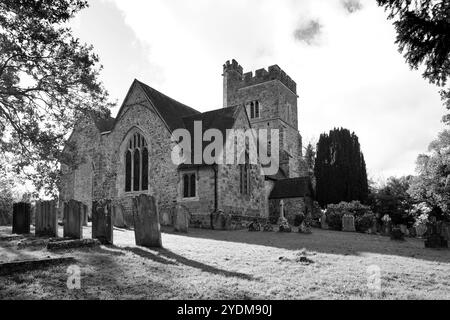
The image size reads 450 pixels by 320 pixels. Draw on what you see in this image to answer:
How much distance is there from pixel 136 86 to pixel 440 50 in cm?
2034

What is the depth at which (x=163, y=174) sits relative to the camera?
854 inches

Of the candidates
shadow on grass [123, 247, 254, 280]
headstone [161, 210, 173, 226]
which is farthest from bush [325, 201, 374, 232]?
shadow on grass [123, 247, 254, 280]

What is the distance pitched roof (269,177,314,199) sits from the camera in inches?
1070

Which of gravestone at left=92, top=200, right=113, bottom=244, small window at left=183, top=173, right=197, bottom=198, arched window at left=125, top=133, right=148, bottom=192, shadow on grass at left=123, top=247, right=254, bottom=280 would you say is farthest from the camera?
arched window at left=125, top=133, right=148, bottom=192

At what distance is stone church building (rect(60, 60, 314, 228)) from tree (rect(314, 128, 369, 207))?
74.5 inches

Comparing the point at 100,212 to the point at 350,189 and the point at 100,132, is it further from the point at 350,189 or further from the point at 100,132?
the point at 350,189

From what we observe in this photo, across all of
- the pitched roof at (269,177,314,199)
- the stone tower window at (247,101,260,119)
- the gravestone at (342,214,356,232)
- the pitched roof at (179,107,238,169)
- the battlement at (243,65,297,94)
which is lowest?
the gravestone at (342,214,356,232)

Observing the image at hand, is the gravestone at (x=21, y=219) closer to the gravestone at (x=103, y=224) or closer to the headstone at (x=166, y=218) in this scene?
the gravestone at (x=103, y=224)

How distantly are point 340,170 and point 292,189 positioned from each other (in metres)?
5.22

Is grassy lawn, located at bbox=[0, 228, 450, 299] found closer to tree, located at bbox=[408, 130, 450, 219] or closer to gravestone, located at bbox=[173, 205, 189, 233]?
gravestone, located at bbox=[173, 205, 189, 233]

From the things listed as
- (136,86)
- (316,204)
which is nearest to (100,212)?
(136,86)

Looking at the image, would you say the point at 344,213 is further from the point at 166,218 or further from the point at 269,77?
the point at 269,77

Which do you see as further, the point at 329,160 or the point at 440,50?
the point at 329,160
